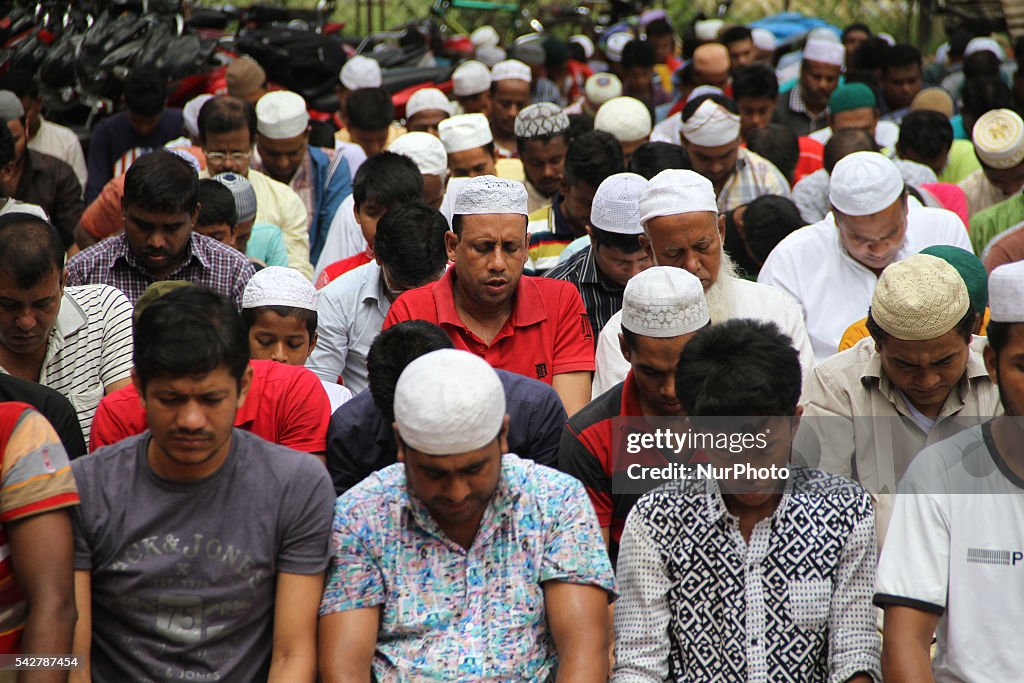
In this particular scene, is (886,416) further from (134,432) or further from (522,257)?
(134,432)

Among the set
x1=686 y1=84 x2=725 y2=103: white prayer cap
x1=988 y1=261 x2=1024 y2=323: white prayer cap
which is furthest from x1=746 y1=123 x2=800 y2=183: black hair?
x1=988 y1=261 x2=1024 y2=323: white prayer cap

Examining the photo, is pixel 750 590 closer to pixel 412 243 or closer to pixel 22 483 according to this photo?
pixel 22 483

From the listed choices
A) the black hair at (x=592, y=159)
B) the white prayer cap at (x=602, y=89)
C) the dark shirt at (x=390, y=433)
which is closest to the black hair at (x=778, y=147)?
the black hair at (x=592, y=159)

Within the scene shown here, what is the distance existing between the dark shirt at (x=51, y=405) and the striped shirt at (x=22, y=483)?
1.71 feet

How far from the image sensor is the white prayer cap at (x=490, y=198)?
4.44 metres

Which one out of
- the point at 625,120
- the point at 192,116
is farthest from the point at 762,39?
the point at 192,116

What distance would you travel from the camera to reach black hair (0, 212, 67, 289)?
3.90m

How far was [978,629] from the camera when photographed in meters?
2.87

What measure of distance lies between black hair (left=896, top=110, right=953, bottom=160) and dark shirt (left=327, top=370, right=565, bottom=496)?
4.45m

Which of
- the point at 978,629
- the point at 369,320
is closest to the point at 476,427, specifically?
the point at 978,629

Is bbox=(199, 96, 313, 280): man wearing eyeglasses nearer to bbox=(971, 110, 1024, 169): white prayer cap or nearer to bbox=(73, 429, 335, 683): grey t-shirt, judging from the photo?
bbox=(971, 110, 1024, 169): white prayer cap

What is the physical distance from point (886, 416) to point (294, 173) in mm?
4494

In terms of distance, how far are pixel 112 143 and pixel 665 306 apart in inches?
213

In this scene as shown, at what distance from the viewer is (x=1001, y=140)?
6.64 meters
